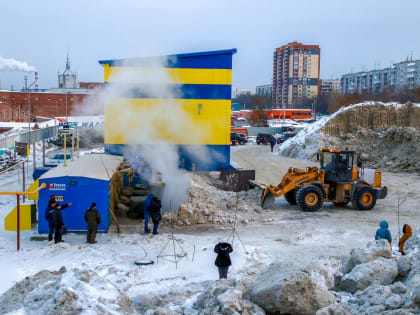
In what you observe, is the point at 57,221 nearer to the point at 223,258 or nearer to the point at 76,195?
the point at 76,195

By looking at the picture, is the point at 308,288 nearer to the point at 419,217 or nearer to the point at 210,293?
the point at 210,293

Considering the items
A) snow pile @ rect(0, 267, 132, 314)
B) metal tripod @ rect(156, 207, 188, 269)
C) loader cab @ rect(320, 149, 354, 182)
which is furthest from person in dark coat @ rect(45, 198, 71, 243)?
loader cab @ rect(320, 149, 354, 182)

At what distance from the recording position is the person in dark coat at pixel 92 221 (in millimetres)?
10797

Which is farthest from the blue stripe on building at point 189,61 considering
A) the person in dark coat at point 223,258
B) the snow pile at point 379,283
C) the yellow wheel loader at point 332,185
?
the snow pile at point 379,283

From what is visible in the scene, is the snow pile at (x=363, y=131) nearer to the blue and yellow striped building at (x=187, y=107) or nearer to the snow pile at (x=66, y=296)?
the blue and yellow striped building at (x=187, y=107)

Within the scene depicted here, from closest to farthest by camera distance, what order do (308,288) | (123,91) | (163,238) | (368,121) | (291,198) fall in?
(308,288), (163,238), (291,198), (123,91), (368,121)

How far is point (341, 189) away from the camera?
15414mm

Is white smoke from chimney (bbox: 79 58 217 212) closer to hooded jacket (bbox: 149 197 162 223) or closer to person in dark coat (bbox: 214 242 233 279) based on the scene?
hooded jacket (bbox: 149 197 162 223)

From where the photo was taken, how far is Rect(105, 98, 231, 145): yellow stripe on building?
18.0m

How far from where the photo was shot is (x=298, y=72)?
128 metres

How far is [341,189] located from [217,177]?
520 cm

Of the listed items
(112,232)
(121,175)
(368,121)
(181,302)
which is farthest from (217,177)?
(368,121)

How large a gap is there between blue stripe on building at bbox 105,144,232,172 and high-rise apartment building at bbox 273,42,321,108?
351 ft

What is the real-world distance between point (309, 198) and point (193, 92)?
6.66 metres
